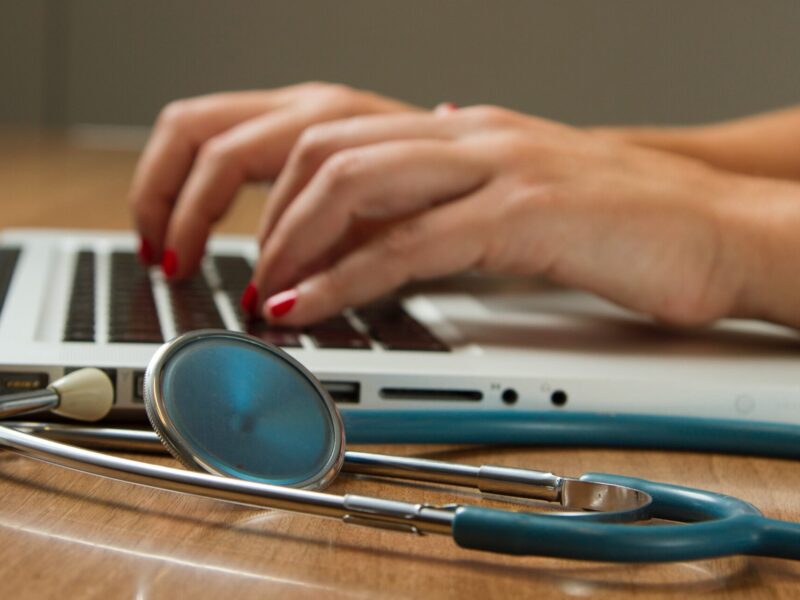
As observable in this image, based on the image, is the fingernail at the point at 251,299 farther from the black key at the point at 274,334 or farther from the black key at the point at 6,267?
the black key at the point at 6,267

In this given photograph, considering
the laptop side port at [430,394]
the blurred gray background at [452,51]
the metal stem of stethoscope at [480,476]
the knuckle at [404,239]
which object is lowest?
the blurred gray background at [452,51]

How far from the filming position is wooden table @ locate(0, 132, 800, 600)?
31cm

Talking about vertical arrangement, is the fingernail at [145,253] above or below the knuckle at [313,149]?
below

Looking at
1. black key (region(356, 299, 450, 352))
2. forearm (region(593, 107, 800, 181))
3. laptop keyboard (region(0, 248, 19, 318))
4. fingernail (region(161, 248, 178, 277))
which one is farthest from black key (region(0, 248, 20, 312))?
forearm (region(593, 107, 800, 181))

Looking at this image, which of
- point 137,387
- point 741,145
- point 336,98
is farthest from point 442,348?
point 741,145

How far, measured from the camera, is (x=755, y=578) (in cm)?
33

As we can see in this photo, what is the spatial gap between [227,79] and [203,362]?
2.90 m

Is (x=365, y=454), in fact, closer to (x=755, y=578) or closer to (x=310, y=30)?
(x=755, y=578)

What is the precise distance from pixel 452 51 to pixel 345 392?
2.80 meters

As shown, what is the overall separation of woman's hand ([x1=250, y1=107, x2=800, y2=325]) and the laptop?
2 centimetres

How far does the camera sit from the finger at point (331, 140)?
0.70 meters

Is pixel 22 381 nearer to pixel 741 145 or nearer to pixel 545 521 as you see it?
pixel 545 521

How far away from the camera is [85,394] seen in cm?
45

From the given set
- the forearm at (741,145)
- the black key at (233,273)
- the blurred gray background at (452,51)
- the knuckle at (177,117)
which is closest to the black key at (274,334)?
the black key at (233,273)
